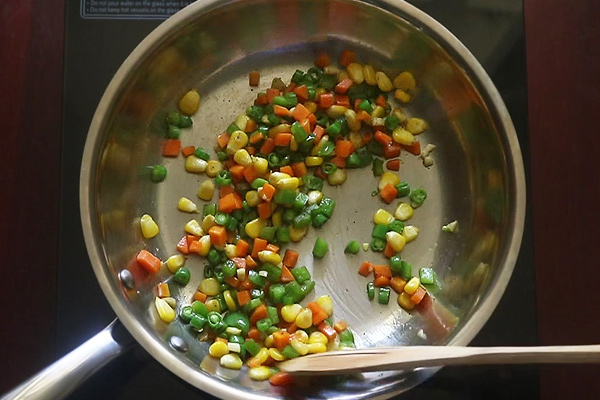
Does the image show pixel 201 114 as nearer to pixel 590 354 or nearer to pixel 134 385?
pixel 134 385

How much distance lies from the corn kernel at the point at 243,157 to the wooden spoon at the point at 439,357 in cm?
35

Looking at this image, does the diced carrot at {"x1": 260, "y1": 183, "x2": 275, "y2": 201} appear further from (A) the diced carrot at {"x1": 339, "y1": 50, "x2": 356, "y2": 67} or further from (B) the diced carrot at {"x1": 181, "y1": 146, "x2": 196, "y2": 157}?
(A) the diced carrot at {"x1": 339, "y1": 50, "x2": 356, "y2": 67}

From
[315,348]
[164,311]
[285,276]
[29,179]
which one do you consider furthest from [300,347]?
[29,179]

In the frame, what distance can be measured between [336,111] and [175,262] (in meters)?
0.39

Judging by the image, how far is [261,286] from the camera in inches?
42.6

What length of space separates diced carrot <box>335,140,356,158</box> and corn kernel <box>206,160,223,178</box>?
0.69 feet

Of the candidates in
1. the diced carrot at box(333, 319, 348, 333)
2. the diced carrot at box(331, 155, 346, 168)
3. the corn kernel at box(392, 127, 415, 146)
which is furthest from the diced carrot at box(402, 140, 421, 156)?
the diced carrot at box(333, 319, 348, 333)

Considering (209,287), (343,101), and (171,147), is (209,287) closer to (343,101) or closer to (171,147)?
(171,147)

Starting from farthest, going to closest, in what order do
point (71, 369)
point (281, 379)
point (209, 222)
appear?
point (209, 222) → point (281, 379) → point (71, 369)

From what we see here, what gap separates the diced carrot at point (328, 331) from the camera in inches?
41.9

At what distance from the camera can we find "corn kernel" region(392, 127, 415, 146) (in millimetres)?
1124

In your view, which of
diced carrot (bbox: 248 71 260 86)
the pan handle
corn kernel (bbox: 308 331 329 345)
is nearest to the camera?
the pan handle

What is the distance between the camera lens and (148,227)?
109 cm

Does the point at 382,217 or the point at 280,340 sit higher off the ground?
the point at 382,217
